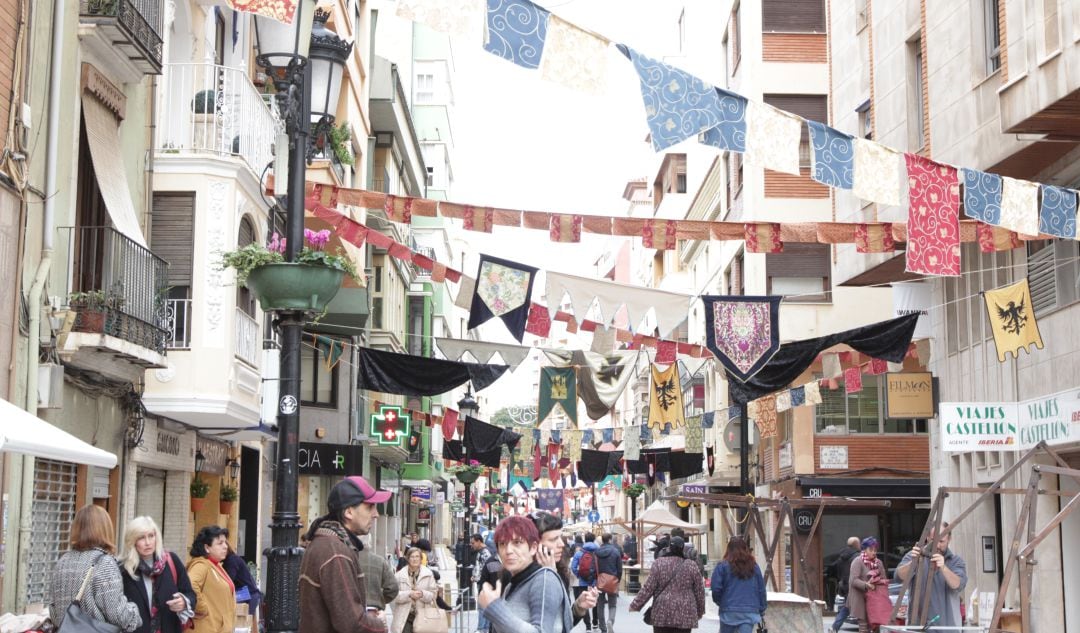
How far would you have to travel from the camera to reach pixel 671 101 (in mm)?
12492

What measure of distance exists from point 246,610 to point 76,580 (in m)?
6.10

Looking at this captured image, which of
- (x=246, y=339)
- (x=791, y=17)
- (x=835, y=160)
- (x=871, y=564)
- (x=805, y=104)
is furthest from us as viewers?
(x=791, y=17)

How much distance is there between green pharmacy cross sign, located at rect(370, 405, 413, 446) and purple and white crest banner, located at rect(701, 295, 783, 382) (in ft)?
48.9

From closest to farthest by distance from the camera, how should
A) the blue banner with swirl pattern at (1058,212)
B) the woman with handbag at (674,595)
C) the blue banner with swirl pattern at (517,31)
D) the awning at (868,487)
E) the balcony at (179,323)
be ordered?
1. the blue banner with swirl pattern at (517,31)
2. the woman with handbag at (674,595)
3. the blue banner with swirl pattern at (1058,212)
4. the balcony at (179,323)
5. the awning at (868,487)

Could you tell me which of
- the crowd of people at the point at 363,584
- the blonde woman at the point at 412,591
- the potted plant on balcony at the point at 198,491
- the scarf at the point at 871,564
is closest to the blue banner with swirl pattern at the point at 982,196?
the crowd of people at the point at 363,584

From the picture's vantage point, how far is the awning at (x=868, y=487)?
115 ft

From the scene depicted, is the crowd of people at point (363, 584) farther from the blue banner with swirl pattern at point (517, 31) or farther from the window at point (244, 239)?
the window at point (244, 239)

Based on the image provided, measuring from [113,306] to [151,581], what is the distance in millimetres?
5330

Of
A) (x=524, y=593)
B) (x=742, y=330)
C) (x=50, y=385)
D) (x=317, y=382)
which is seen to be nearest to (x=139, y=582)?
(x=524, y=593)

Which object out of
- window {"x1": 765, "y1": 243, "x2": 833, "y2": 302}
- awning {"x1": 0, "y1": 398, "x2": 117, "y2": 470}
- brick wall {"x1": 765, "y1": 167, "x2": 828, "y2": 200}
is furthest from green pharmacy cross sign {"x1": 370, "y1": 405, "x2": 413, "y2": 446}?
awning {"x1": 0, "y1": 398, "x2": 117, "y2": 470}

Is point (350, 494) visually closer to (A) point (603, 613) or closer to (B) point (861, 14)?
(A) point (603, 613)

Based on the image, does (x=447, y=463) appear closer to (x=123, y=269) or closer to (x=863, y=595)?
(x=863, y=595)

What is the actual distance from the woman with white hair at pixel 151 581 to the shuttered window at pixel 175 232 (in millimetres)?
8668

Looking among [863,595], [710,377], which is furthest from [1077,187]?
[710,377]
